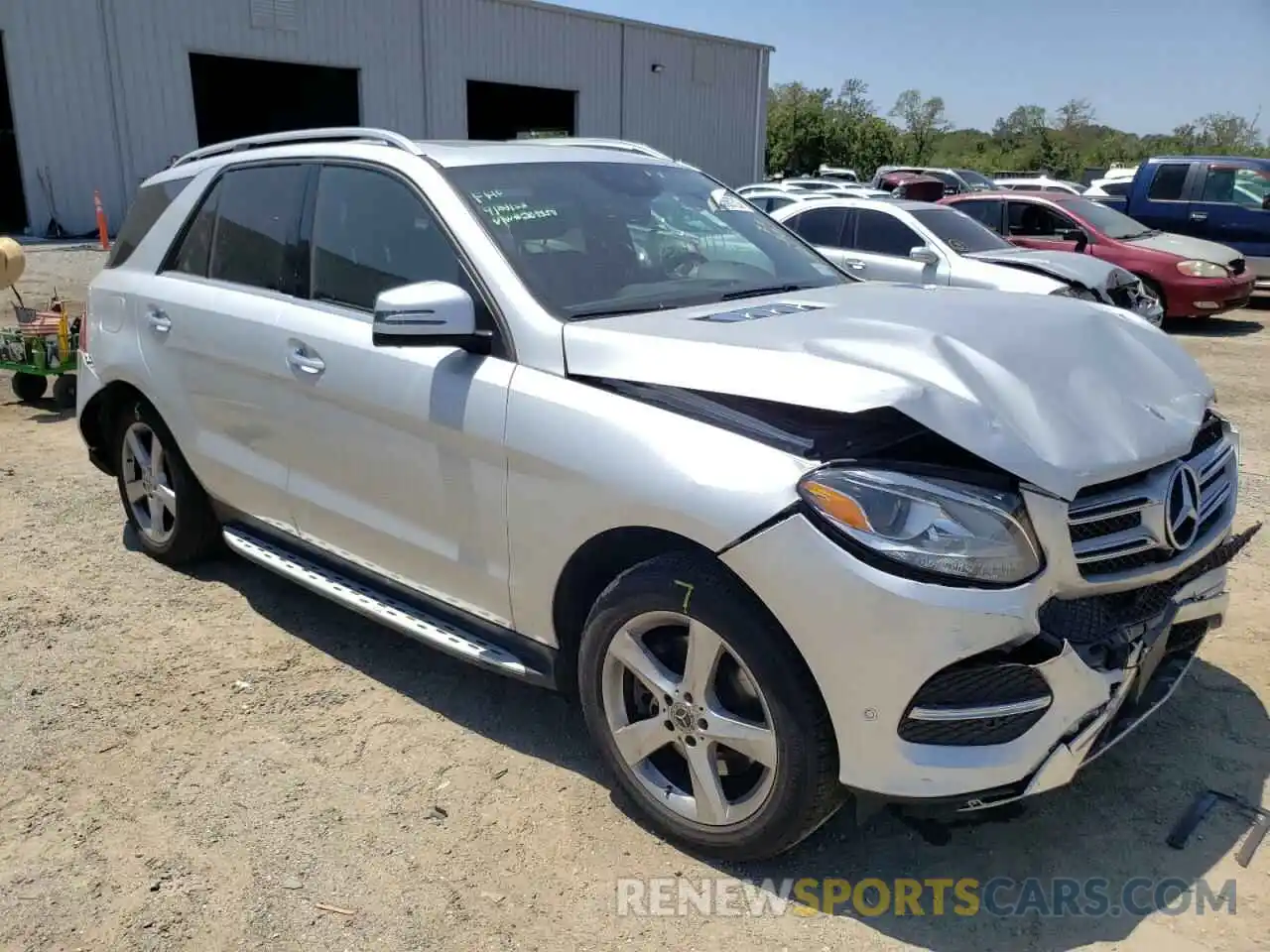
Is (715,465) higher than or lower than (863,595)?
higher

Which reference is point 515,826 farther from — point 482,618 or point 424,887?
point 482,618

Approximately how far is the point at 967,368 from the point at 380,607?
2.04m

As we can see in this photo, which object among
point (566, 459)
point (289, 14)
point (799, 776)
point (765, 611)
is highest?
point (289, 14)

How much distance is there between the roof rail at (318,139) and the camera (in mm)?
3689

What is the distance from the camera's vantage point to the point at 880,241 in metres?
10.2

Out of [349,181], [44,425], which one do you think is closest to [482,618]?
[349,181]

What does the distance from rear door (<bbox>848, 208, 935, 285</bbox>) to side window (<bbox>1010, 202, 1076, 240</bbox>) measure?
11.9 ft

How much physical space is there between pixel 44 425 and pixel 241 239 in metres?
4.42

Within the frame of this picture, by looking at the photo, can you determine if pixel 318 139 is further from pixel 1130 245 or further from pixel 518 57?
pixel 518 57

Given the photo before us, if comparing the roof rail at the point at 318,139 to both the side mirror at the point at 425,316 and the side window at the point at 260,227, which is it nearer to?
the side window at the point at 260,227

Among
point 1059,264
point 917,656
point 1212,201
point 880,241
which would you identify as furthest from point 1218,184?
point 917,656

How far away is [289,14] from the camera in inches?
842

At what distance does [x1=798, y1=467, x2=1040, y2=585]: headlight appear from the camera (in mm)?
2309

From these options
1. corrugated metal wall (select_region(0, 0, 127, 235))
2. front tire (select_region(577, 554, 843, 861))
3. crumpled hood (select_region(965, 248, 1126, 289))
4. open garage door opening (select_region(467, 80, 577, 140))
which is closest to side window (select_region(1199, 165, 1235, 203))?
crumpled hood (select_region(965, 248, 1126, 289))
